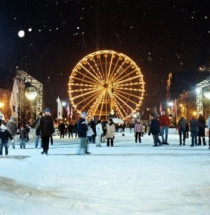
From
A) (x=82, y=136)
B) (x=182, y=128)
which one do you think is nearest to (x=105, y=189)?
(x=82, y=136)

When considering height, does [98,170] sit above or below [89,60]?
below

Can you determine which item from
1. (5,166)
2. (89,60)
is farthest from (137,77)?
(5,166)

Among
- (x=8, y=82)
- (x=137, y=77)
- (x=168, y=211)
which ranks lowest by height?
(x=168, y=211)

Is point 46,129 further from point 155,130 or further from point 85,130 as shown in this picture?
point 155,130

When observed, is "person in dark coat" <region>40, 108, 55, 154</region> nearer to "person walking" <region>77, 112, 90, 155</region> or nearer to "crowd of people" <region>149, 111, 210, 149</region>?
"person walking" <region>77, 112, 90, 155</region>

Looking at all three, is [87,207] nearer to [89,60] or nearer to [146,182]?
[146,182]

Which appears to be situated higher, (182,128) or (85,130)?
(182,128)

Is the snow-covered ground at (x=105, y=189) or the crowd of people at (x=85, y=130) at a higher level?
the crowd of people at (x=85, y=130)

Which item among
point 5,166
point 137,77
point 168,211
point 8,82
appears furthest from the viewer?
point 8,82

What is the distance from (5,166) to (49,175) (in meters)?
2.31

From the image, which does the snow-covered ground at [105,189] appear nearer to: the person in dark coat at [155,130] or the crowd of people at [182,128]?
the person in dark coat at [155,130]

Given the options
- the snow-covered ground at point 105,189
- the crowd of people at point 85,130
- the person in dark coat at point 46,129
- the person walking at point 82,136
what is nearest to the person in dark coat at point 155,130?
the crowd of people at point 85,130

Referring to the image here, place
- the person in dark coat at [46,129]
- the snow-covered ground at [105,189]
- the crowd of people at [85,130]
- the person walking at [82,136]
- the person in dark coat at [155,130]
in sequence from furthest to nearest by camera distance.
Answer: the person in dark coat at [155,130], the crowd of people at [85,130], the person in dark coat at [46,129], the person walking at [82,136], the snow-covered ground at [105,189]

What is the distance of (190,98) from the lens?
91.1 meters
